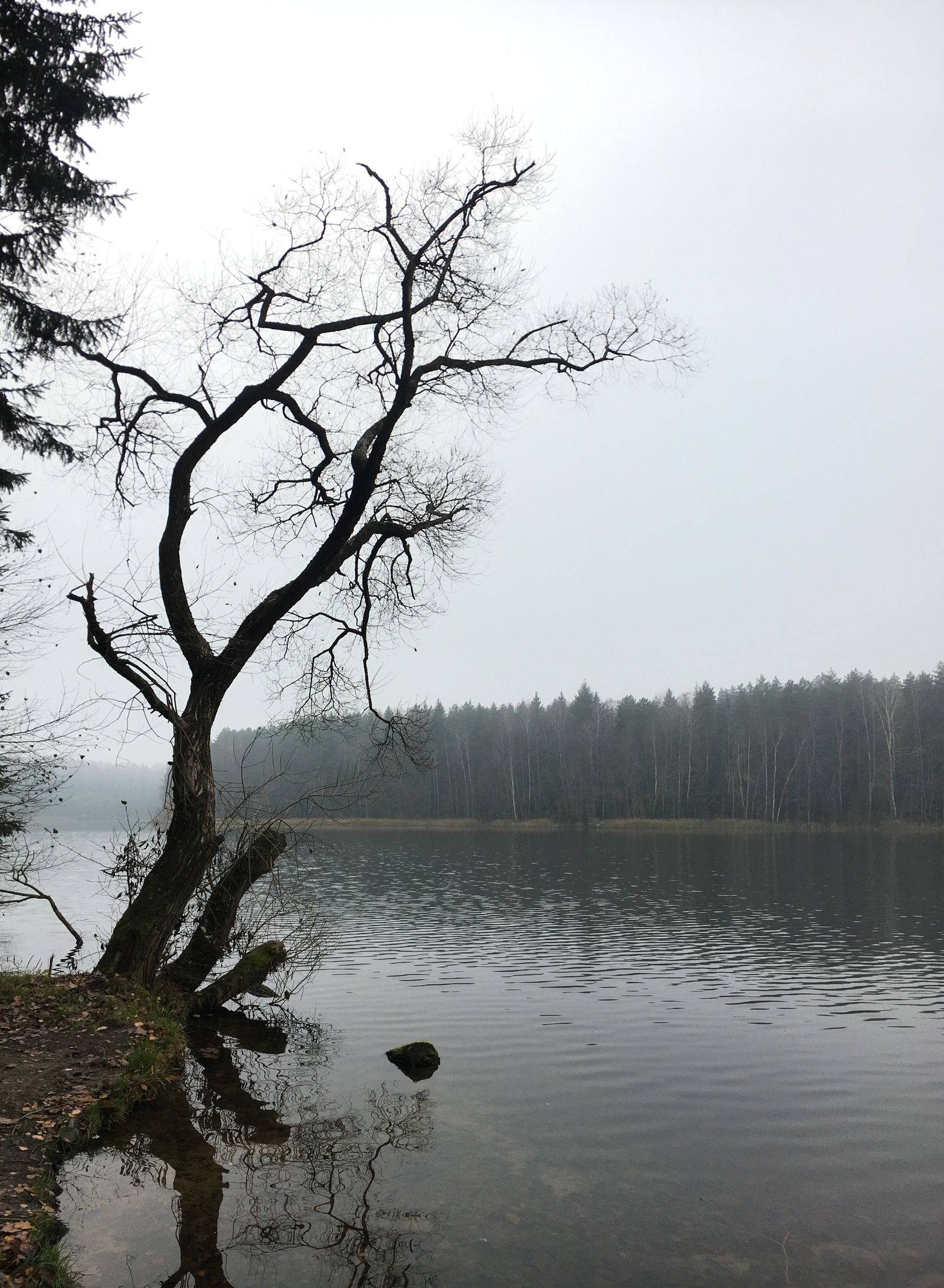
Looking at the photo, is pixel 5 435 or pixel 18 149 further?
pixel 5 435

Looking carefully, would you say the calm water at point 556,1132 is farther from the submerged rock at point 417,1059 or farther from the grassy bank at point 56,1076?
the grassy bank at point 56,1076

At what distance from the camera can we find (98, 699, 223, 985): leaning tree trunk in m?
11.1

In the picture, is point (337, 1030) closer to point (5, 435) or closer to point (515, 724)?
point (5, 435)

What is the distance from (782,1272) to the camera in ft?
21.9

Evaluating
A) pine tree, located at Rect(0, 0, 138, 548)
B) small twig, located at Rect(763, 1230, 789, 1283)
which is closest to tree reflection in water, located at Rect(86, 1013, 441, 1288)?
small twig, located at Rect(763, 1230, 789, 1283)

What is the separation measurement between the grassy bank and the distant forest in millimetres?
56121

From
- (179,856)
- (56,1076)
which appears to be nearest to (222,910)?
(179,856)

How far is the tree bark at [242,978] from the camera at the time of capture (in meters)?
14.1

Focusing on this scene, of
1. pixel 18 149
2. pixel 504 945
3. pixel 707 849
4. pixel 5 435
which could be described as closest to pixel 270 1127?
pixel 5 435

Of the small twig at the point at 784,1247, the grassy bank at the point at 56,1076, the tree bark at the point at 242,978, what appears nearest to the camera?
the grassy bank at the point at 56,1076

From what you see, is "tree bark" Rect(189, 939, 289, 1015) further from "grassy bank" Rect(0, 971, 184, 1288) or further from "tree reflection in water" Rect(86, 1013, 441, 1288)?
"grassy bank" Rect(0, 971, 184, 1288)

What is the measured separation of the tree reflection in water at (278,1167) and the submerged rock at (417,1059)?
904mm

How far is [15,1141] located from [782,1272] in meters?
6.11

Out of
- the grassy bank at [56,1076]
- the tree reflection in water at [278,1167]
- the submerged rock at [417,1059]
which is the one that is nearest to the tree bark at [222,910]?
the grassy bank at [56,1076]
